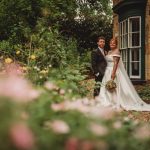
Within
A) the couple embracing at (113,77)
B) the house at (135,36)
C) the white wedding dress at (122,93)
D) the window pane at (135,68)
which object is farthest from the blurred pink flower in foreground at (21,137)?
the window pane at (135,68)

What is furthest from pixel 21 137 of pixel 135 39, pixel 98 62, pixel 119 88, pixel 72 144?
pixel 135 39

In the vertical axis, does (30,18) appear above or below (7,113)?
above

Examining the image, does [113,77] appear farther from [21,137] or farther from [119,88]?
[21,137]

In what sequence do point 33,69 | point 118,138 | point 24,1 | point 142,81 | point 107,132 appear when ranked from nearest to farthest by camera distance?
point 107,132 → point 118,138 → point 33,69 → point 142,81 → point 24,1

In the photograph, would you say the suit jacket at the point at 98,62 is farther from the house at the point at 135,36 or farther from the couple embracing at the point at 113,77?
the house at the point at 135,36

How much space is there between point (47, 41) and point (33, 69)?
373cm

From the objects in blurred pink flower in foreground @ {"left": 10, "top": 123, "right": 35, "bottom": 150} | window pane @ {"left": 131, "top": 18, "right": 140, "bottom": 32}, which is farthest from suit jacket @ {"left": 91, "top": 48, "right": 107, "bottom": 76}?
blurred pink flower in foreground @ {"left": 10, "top": 123, "right": 35, "bottom": 150}

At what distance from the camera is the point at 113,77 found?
38.5 ft

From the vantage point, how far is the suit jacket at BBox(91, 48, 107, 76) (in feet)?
37.7

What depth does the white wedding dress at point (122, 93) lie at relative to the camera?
39.3 ft

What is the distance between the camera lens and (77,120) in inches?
96.1

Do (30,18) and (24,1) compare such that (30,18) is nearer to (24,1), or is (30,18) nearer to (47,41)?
(24,1)

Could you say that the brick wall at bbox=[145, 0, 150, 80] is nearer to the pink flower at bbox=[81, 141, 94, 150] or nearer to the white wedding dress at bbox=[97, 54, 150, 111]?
the white wedding dress at bbox=[97, 54, 150, 111]

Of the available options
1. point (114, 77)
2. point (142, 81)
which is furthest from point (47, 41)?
point (142, 81)
